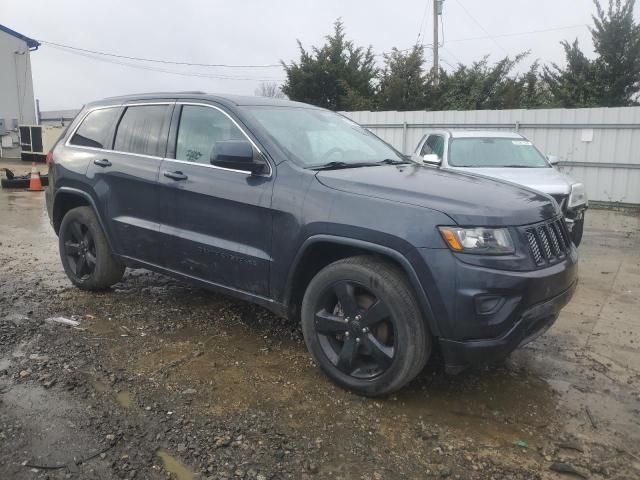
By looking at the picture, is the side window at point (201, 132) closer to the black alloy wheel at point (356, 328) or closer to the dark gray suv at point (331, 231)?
the dark gray suv at point (331, 231)

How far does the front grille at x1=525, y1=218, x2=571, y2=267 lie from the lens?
3061 mm

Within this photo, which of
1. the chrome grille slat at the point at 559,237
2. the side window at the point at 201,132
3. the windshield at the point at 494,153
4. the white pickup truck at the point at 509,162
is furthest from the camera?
the windshield at the point at 494,153

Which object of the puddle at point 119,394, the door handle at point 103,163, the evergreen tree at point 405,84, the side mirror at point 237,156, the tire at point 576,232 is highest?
the evergreen tree at point 405,84

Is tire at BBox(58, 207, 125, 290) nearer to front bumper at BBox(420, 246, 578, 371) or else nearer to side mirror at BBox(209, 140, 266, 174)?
side mirror at BBox(209, 140, 266, 174)

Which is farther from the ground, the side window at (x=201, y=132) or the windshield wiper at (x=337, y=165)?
the side window at (x=201, y=132)

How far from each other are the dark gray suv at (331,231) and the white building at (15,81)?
26.0m

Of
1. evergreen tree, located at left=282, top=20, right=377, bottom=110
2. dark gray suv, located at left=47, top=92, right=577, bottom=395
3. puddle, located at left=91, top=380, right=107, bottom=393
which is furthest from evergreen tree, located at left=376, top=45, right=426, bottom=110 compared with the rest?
puddle, located at left=91, top=380, right=107, bottom=393

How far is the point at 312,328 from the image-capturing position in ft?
11.3

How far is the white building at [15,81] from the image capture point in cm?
2752

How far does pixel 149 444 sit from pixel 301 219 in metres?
1.49

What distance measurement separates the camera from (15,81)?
2819cm

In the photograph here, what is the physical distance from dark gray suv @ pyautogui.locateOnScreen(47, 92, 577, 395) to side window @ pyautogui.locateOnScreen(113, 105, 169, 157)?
16 mm

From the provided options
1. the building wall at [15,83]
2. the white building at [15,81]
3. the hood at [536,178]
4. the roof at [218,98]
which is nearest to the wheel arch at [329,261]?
the roof at [218,98]

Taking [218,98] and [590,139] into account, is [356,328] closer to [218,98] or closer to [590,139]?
[218,98]
